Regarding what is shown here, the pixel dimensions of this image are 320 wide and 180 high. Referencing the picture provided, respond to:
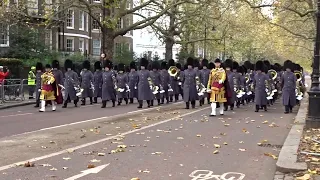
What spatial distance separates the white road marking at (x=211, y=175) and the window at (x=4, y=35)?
93.9 ft

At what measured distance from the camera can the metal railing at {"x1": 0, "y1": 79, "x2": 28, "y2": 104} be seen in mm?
23297

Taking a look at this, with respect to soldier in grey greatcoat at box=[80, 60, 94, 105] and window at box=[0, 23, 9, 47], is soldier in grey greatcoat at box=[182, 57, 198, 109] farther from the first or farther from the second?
window at box=[0, 23, 9, 47]

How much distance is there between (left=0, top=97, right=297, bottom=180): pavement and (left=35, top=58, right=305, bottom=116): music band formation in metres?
2.36

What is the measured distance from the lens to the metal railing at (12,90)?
76.4 feet

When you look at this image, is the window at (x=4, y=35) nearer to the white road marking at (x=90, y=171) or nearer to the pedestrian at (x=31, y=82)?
the pedestrian at (x=31, y=82)

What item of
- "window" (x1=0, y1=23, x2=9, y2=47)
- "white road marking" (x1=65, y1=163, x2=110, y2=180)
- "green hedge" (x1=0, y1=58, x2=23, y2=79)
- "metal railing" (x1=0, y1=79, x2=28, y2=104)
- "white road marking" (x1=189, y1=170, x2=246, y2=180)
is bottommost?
"white road marking" (x1=189, y1=170, x2=246, y2=180)

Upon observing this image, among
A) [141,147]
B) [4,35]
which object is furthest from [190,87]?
[4,35]

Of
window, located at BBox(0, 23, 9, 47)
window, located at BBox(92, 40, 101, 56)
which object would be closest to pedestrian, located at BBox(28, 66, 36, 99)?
window, located at BBox(0, 23, 9, 47)

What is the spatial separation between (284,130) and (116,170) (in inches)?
266

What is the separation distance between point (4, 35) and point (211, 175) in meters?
31.0

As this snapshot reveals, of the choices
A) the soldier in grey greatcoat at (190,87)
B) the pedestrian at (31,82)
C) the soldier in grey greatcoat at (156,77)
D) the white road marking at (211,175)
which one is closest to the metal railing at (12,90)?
the pedestrian at (31,82)

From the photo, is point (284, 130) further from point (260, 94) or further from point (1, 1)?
point (1, 1)

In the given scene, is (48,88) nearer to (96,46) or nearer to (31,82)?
(31,82)

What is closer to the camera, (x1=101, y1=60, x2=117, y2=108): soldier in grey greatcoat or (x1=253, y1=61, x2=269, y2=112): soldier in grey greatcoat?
(x1=253, y1=61, x2=269, y2=112): soldier in grey greatcoat
